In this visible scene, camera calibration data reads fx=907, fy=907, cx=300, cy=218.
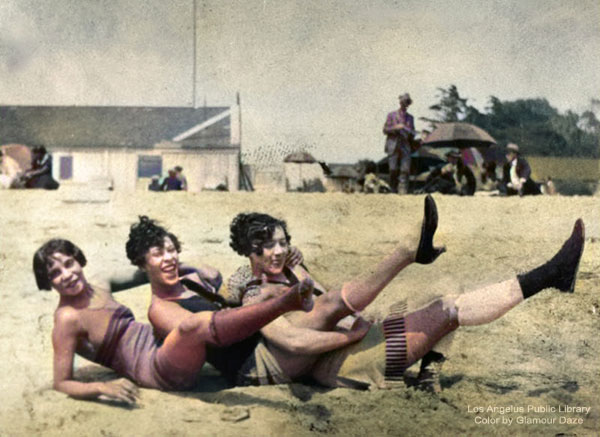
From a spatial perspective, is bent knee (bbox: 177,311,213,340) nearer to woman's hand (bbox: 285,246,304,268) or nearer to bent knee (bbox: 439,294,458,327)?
woman's hand (bbox: 285,246,304,268)

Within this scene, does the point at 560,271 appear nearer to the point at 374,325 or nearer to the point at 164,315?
the point at 374,325

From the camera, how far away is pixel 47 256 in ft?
23.6

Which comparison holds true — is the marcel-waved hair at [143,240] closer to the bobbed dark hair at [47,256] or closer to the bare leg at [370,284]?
the bobbed dark hair at [47,256]

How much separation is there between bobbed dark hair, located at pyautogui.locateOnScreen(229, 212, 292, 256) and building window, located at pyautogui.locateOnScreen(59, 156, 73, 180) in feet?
7.17

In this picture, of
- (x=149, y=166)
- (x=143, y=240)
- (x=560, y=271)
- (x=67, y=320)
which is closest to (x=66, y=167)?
(x=149, y=166)

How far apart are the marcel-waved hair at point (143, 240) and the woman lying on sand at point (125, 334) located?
0.15 m

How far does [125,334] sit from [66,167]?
A: 2878 millimetres

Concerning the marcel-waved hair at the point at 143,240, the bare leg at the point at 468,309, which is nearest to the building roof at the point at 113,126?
the marcel-waved hair at the point at 143,240

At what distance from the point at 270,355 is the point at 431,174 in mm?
3073

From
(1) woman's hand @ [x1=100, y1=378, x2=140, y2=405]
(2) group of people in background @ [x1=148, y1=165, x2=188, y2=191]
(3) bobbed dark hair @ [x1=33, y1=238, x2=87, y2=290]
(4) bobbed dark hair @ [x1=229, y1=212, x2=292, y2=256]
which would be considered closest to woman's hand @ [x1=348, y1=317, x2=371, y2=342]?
(4) bobbed dark hair @ [x1=229, y1=212, x2=292, y2=256]

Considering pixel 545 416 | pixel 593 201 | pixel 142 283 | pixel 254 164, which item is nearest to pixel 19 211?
pixel 142 283

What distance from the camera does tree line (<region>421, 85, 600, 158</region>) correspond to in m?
8.30

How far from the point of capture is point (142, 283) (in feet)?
23.6

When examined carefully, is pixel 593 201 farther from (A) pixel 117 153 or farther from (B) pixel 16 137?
(B) pixel 16 137
